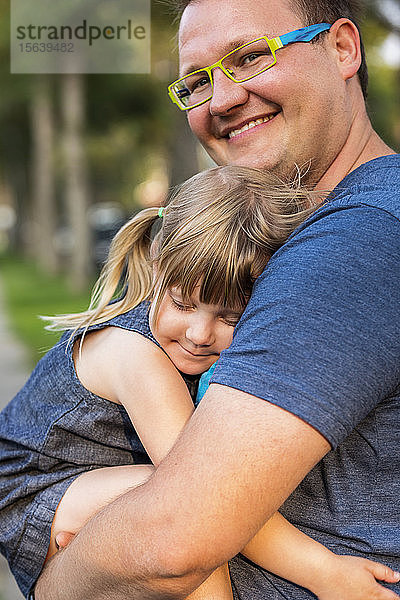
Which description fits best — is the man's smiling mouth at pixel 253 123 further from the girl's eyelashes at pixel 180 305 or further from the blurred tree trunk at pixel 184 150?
the blurred tree trunk at pixel 184 150

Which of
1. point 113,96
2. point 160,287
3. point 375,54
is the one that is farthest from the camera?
point 113,96

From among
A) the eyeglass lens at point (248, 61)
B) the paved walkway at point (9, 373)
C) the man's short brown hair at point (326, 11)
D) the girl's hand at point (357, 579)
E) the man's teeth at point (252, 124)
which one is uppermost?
the man's short brown hair at point (326, 11)

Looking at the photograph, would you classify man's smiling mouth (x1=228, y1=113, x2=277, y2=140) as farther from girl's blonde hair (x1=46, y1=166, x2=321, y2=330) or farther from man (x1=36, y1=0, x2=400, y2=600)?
man (x1=36, y1=0, x2=400, y2=600)

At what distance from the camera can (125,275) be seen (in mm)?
2721

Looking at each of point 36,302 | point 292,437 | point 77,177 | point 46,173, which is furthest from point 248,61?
point 46,173

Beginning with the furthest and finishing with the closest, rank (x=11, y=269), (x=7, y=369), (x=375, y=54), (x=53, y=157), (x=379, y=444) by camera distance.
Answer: (x=11, y=269), (x=53, y=157), (x=375, y=54), (x=7, y=369), (x=379, y=444)

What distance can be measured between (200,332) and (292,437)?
778 millimetres

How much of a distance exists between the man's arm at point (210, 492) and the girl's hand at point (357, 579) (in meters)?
0.32

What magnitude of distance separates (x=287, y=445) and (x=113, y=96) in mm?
23086

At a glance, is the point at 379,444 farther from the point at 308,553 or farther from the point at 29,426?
the point at 29,426

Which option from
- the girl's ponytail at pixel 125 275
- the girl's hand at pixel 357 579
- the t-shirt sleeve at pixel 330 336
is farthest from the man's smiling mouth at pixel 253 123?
the girl's hand at pixel 357 579

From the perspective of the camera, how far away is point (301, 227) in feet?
5.96

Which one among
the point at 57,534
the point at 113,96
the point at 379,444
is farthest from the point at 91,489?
the point at 113,96

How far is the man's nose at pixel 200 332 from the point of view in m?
2.25
